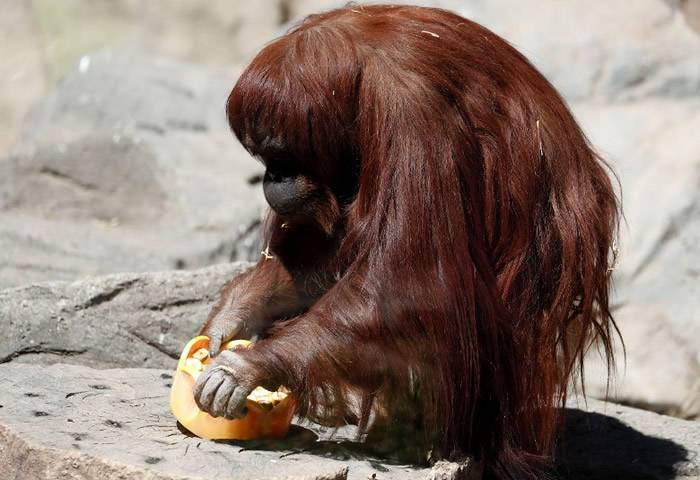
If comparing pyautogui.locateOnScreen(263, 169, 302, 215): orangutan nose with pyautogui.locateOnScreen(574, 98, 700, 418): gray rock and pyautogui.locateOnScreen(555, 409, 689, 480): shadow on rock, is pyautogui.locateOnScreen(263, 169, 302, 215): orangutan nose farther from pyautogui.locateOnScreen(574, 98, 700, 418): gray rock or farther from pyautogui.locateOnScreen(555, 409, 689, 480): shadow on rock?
pyautogui.locateOnScreen(574, 98, 700, 418): gray rock

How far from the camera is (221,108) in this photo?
7094 millimetres

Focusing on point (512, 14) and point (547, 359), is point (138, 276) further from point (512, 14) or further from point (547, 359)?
point (512, 14)

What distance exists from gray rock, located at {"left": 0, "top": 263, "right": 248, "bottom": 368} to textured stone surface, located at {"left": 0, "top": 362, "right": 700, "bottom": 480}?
0.37 metres

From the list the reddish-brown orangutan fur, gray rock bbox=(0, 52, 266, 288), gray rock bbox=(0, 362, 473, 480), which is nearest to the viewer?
gray rock bbox=(0, 362, 473, 480)

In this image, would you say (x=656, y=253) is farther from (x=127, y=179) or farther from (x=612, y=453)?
(x=127, y=179)

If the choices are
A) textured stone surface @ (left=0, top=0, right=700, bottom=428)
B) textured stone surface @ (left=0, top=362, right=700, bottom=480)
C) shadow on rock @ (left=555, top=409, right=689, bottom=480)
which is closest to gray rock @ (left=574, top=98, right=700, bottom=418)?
textured stone surface @ (left=0, top=0, right=700, bottom=428)

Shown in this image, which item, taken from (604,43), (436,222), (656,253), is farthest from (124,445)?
(604,43)

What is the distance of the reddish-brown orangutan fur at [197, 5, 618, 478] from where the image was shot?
9.04 feet

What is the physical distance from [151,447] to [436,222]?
861 mm

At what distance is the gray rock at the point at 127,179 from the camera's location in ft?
17.3

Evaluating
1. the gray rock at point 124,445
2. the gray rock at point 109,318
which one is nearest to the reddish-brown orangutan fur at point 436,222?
the gray rock at point 124,445

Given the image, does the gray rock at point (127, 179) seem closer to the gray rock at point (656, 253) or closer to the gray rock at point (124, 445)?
the gray rock at point (124, 445)

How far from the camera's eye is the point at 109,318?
393 centimetres

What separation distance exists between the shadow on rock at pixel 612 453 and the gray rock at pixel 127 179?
215cm
